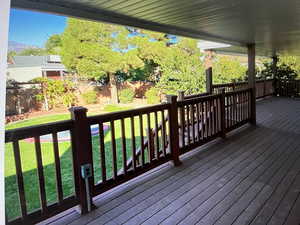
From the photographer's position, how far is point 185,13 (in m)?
3.08

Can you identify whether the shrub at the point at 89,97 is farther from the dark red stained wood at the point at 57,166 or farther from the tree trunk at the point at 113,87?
the dark red stained wood at the point at 57,166

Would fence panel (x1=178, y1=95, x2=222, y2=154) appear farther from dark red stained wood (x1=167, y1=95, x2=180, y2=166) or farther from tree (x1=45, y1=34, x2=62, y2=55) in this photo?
tree (x1=45, y1=34, x2=62, y2=55)

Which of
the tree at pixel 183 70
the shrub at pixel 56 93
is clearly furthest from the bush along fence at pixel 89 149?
the tree at pixel 183 70

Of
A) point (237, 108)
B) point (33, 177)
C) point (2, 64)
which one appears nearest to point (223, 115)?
point (237, 108)

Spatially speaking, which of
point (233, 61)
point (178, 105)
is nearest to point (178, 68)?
point (233, 61)

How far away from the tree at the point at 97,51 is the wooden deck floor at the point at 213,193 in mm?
9877

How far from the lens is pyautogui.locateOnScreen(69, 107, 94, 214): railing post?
2.11 m

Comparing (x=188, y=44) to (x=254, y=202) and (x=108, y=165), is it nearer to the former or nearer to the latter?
(x=108, y=165)

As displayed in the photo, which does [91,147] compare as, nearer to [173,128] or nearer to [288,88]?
[173,128]

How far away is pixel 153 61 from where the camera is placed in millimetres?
12953

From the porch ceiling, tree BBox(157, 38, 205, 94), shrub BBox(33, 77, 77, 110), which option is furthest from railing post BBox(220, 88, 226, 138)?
shrub BBox(33, 77, 77, 110)

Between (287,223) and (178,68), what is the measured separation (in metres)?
8.72

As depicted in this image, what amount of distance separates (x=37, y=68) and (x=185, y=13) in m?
6.71

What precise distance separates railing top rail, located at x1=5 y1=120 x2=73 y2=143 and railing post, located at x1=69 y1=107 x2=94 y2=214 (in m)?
0.08
